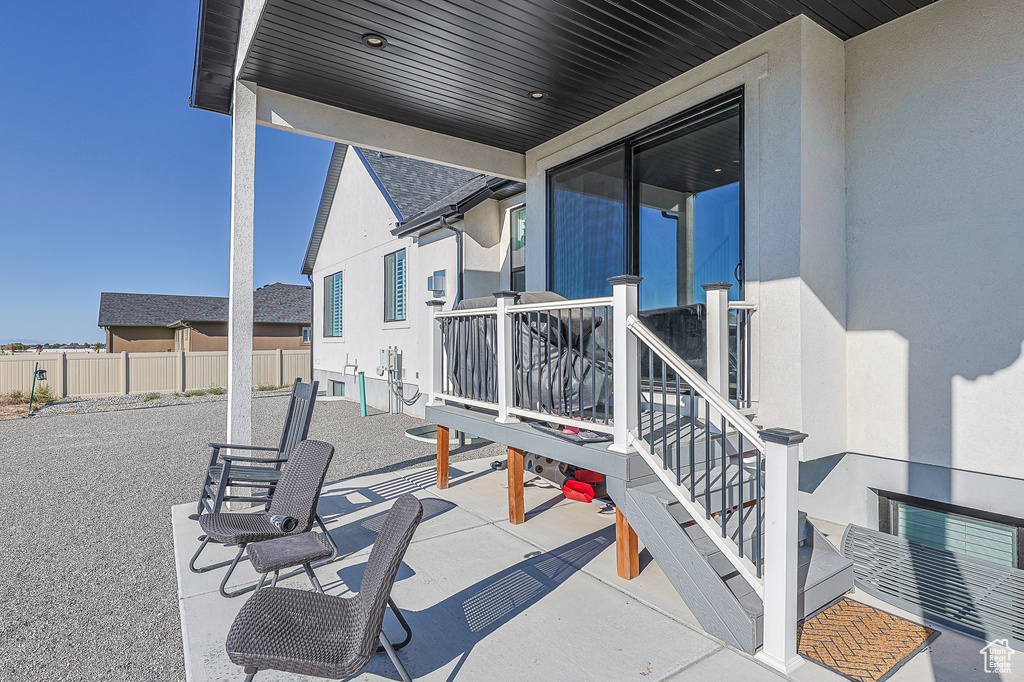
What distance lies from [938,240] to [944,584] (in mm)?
2135

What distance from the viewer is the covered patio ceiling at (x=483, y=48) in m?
3.53

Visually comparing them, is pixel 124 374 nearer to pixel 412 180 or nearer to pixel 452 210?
pixel 412 180

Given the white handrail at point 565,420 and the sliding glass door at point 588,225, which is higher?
the sliding glass door at point 588,225

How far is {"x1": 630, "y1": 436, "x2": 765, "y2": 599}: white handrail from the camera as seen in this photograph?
2.31m

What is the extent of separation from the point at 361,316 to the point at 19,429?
6.76 metres

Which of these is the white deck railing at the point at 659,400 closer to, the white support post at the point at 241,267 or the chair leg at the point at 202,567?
the white support post at the point at 241,267

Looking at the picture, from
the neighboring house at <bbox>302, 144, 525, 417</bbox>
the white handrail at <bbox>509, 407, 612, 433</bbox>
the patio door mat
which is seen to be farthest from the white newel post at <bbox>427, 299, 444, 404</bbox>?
the patio door mat

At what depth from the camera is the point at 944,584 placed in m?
2.88

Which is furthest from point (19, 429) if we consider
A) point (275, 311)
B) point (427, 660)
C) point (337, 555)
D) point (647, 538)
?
point (275, 311)

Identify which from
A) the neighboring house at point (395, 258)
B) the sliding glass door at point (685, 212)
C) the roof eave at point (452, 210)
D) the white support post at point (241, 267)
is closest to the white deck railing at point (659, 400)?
the sliding glass door at point (685, 212)

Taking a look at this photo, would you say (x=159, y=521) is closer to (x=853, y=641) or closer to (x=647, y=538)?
(x=647, y=538)

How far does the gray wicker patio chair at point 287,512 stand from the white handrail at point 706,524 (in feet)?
5.97

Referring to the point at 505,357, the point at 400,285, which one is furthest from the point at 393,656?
the point at 400,285

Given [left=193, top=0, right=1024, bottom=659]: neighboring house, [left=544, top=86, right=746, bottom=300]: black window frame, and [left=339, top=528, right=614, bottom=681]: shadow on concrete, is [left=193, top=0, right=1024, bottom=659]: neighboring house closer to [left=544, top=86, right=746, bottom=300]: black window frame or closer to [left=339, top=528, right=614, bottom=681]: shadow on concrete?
[left=544, top=86, right=746, bottom=300]: black window frame
